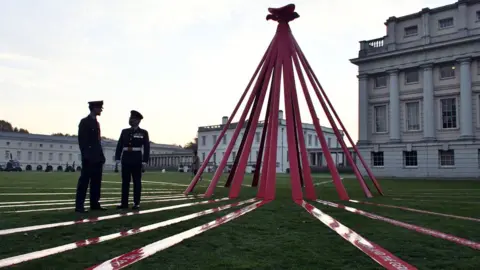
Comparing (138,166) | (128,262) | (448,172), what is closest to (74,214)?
(138,166)

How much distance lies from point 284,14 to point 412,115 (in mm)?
33877

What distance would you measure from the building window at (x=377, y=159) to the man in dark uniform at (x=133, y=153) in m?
38.4

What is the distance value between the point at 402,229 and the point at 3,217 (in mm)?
6783

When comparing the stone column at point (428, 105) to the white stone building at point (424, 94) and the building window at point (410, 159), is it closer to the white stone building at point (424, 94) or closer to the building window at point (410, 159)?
the white stone building at point (424, 94)

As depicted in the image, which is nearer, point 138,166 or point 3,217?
point 3,217

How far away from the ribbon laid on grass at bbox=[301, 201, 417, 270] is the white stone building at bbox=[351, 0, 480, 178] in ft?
120

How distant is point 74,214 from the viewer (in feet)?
25.9

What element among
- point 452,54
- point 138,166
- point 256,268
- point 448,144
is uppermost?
point 452,54

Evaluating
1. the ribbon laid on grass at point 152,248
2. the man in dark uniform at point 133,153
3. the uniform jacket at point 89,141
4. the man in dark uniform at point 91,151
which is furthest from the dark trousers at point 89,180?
the ribbon laid on grass at point 152,248

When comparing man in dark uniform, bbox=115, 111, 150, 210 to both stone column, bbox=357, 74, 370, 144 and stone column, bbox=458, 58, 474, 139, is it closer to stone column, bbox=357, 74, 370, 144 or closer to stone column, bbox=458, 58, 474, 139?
stone column, bbox=458, 58, 474, 139

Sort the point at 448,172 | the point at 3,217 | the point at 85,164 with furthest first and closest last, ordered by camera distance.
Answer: the point at 448,172, the point at 85,164, the point at 3,217

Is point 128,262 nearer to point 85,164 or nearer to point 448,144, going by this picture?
point 85,164

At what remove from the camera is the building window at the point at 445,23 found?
41.1 metres

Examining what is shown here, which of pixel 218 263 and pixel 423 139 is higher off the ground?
pixel 423 139
